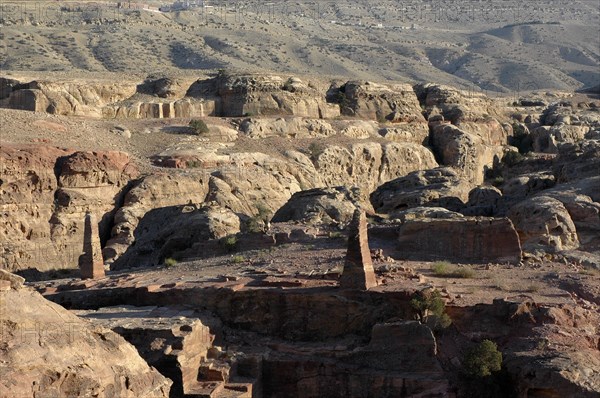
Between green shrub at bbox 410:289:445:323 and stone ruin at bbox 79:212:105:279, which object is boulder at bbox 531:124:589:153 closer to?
stone ruin at bbox 79:212:105:279

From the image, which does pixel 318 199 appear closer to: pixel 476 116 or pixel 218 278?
pixel 218 278

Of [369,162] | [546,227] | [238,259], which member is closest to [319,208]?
[238,259]

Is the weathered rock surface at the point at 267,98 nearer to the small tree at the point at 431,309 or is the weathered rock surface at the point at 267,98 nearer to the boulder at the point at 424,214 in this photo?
the boulder at the point at 424,214

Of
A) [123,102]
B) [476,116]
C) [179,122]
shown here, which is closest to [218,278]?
[179,122]

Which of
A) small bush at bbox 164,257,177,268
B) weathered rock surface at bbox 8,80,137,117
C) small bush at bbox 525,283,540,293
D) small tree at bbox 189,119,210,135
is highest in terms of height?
weathered rock surface at bbox 8,80,137,117

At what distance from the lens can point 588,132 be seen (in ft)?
194

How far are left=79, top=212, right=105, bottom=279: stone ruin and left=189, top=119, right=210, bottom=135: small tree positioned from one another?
65.6ft

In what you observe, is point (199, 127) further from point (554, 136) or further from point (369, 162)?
point (554, 136)

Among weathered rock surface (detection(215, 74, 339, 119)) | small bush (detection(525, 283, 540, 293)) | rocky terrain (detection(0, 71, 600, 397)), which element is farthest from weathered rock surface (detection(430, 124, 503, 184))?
small bush (detection(525, 283, 540, 293))

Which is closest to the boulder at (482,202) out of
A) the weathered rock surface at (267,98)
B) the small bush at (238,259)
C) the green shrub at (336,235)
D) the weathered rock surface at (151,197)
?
the green shrub at (336,235)

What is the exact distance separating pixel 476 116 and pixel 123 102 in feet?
63.5

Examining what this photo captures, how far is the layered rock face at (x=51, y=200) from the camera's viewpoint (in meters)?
36.0

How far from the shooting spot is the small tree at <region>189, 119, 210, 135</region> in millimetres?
47438

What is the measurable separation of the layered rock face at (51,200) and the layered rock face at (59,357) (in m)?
18.7
